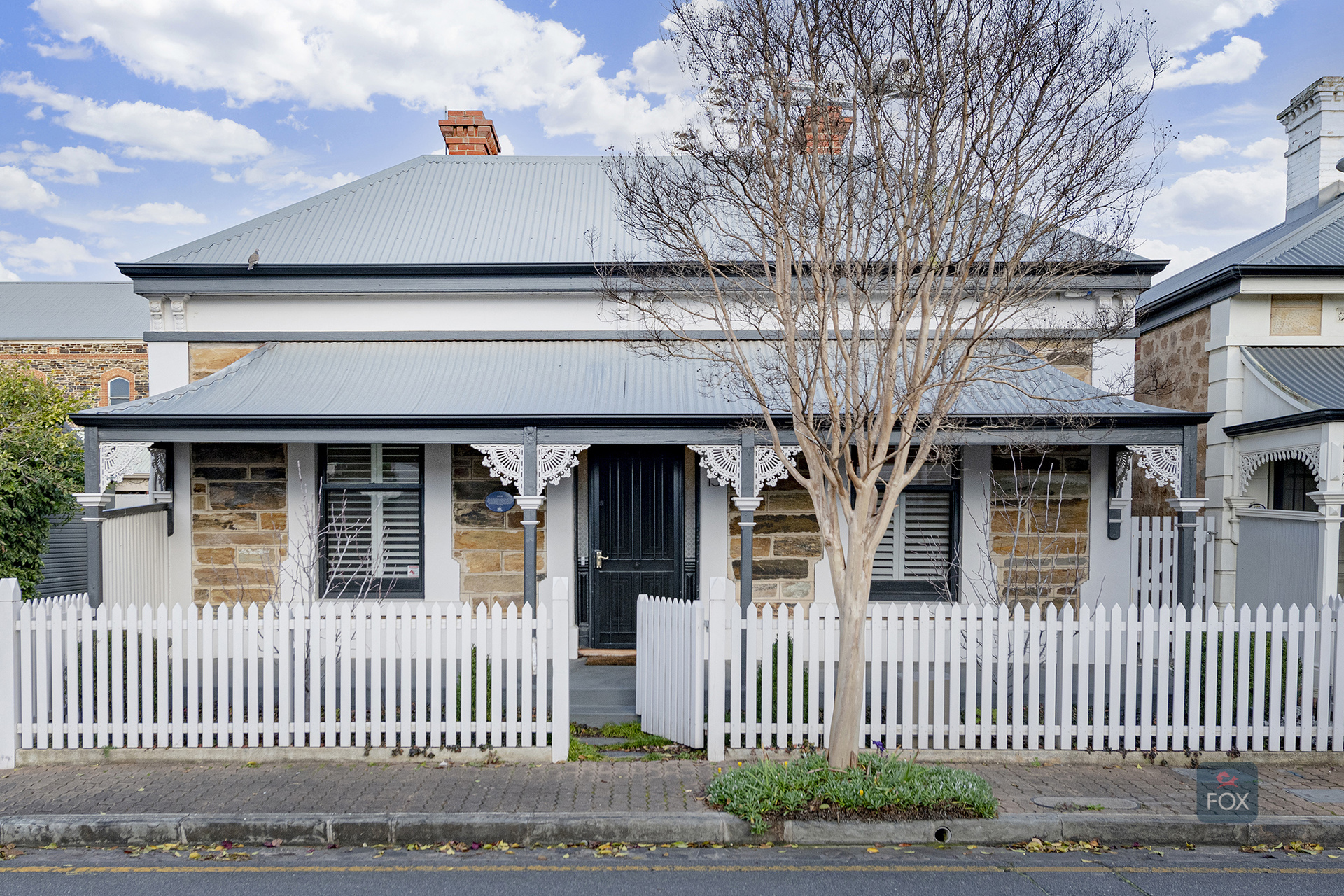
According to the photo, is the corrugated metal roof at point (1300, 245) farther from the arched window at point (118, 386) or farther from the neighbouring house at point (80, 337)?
the arched window at point (118, 386)

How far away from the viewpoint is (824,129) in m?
5.46

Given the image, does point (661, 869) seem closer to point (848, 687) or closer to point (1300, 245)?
point (848, 687)

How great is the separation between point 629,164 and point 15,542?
320 inches

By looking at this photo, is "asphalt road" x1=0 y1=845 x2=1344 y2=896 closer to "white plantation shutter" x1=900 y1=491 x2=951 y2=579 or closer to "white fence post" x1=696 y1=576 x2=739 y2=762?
"white fence post" x1=696 y1=576 x2=739 y2=762

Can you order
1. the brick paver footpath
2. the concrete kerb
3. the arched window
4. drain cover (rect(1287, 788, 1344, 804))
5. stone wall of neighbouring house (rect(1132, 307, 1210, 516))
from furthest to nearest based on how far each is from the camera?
1. the arched window
2. stone wall of neighbouring house (rect(1132, 307, 1210, 516))
3. drain cover (rect(1287, 788, 1344, 804))
4. the brick paver footpath
5. the concrete kerb

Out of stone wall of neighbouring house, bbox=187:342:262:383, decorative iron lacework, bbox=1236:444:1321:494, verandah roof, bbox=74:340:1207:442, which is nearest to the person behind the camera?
verandah roof, bbox=74:340:1207:442

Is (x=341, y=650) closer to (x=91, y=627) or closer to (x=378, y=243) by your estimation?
(x=91, y=627)

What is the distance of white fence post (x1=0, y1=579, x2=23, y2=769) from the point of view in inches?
236

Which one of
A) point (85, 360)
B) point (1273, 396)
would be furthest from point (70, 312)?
point (1273, 396)

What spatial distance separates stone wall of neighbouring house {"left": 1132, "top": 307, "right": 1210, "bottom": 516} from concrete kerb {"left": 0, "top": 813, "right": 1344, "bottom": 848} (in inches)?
226

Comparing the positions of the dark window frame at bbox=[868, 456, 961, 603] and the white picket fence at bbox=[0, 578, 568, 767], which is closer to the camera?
the white picket fence at bbox=[0, 578, 568, 767]

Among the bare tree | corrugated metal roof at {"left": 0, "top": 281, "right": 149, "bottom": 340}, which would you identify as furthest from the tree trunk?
corrugated metal roof at {"left": 0, "top": 281, "right": 149, "bottom": 340}

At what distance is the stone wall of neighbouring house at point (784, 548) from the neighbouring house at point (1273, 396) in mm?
3751

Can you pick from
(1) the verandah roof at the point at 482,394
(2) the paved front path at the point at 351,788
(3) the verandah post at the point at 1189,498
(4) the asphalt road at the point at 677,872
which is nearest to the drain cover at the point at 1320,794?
(4) the asphalt road at the point at 677,872
